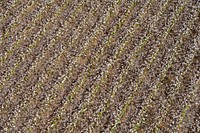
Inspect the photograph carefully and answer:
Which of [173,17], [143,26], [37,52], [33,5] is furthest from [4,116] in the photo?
[173,17]

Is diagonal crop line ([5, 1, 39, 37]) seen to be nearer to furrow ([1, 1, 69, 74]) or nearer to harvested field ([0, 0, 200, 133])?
harvested field ([0, 0, 200, 133])

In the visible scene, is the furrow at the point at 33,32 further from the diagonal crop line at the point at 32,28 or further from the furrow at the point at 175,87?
the furrow at the point at 175,87

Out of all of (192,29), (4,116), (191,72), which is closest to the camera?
(4,116)

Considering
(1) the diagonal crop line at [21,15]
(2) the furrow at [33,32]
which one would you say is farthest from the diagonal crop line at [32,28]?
(1) the diagonal crop line at [21,15]

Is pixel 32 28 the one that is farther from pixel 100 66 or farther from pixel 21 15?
pixel 100 66

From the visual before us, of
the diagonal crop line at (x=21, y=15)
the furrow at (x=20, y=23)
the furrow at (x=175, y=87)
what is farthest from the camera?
the diagonal crop line at (x=21, y=15)

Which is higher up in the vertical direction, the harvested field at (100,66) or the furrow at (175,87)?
the harvested field at (100,66)

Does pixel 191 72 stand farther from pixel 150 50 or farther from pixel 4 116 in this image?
pixel 4 116

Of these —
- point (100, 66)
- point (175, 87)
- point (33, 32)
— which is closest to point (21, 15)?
point (33, 32)

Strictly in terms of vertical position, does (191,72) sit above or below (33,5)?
below
